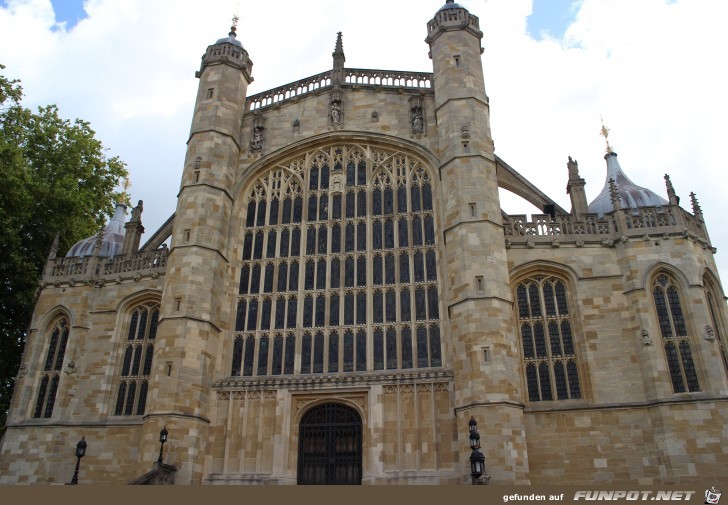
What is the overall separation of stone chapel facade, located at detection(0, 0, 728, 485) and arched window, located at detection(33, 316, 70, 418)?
0.23ft

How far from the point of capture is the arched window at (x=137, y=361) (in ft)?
63.8

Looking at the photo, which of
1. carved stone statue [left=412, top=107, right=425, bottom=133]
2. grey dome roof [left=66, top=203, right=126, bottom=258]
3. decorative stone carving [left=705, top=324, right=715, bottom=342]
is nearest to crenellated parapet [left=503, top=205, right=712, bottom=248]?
decorative stone carving [left=705, top=324, right=715, bottom=342]

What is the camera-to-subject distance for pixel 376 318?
18516 mm

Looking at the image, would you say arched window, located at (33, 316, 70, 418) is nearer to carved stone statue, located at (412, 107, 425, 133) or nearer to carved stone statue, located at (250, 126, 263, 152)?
carved stone statue, located at (250, 126, 263, 152)

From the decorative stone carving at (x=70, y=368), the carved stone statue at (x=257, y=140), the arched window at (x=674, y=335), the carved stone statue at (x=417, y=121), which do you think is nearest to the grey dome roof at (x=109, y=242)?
the decorative stone carving at (x=70, y=368)

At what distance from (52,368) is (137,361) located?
2.97 metres

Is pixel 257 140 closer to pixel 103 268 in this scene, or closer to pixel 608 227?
pixel 103 268

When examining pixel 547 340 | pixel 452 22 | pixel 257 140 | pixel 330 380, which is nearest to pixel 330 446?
pixel 330 380

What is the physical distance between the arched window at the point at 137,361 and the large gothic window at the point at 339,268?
10.7ft

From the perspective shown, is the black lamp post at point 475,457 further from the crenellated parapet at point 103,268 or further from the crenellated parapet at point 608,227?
the crenellated parapet at point 103,268

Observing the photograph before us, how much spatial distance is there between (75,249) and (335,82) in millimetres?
11627

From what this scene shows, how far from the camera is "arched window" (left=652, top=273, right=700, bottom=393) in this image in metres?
16.3

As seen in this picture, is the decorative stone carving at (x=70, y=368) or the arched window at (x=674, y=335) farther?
the decorative stone carving at (x=70, y=368)

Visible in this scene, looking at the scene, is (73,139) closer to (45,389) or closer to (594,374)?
(45,389)
